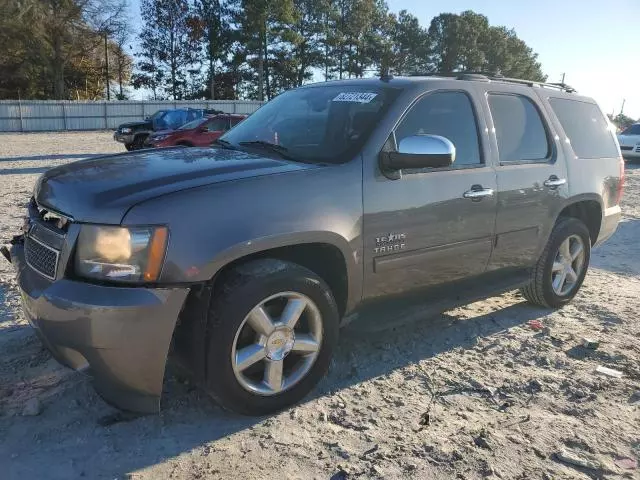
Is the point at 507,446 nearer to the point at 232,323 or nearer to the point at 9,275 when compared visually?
the point at 232,323

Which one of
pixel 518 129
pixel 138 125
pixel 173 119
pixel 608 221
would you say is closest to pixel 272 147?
pixel 518 129

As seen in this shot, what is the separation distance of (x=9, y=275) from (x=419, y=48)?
61.4 m

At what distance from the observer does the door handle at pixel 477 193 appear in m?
3.79

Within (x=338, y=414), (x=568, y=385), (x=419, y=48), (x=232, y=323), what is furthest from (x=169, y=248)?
(x=419, y=48)

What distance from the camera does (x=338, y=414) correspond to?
3.17 metres

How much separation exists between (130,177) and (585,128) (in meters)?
3.94

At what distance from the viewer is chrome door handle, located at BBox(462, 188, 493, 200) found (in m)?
3.79

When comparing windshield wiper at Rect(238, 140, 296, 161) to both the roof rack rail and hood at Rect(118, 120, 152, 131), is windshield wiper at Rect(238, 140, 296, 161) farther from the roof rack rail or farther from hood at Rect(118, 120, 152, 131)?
hood at Rect(118, 120, 152, 131)

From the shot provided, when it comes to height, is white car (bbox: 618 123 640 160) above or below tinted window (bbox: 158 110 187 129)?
below

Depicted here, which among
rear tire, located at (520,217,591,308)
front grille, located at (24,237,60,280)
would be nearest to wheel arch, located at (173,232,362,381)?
front grille, located at (24,237,60,280)

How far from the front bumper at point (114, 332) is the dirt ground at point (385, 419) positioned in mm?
351

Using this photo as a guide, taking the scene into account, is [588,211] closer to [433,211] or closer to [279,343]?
[433,211]

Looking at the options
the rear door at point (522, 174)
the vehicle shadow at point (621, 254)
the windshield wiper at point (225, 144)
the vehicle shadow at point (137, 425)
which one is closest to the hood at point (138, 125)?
the vehicle shadow at point (621, 254)

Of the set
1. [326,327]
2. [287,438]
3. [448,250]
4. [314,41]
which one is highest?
[314,41]
